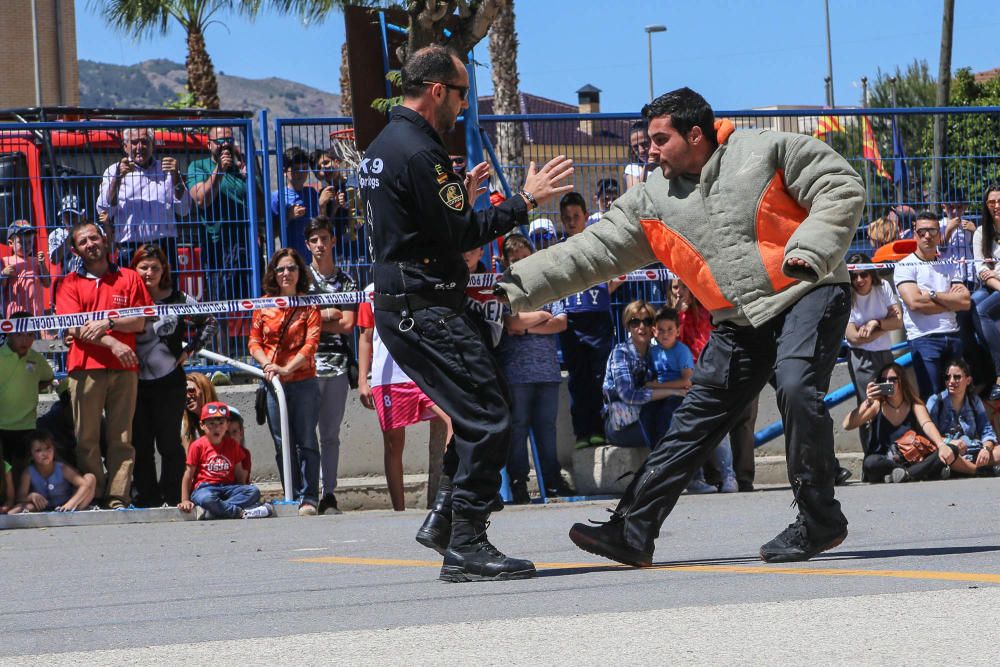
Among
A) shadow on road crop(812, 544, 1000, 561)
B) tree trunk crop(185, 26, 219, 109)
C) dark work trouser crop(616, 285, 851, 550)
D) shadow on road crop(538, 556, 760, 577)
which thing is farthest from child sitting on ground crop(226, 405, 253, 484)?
tree trunk crop(185, 26, 219, 109)

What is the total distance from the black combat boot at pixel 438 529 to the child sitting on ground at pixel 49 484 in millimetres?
4508

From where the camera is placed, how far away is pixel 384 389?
10016mm

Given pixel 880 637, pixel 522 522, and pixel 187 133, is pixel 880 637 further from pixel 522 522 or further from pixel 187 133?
pixel 187 133

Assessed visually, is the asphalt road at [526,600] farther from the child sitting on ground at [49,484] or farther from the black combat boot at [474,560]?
the child sitting on ground at [49,484]

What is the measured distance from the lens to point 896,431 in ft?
36.7

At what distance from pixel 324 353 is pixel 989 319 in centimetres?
505

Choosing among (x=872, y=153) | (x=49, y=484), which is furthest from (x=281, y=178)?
(x=872, y=153)

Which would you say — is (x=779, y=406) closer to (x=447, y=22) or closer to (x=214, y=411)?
(x=447, y=22)

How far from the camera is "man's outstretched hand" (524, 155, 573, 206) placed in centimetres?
591

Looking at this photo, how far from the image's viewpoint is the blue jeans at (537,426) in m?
10.7

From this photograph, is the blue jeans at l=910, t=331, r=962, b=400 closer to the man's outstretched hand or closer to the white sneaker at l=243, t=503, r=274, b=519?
the white sneaker at l=243, t=503, r=274, b=519

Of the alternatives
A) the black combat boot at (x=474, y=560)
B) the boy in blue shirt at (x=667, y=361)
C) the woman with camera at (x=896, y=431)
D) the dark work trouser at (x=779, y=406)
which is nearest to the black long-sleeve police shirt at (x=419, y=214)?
the black combat boot at (x=474, y=560)

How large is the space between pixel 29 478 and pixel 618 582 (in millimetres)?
5613

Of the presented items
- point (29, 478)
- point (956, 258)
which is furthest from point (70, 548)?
point (956, 258)
